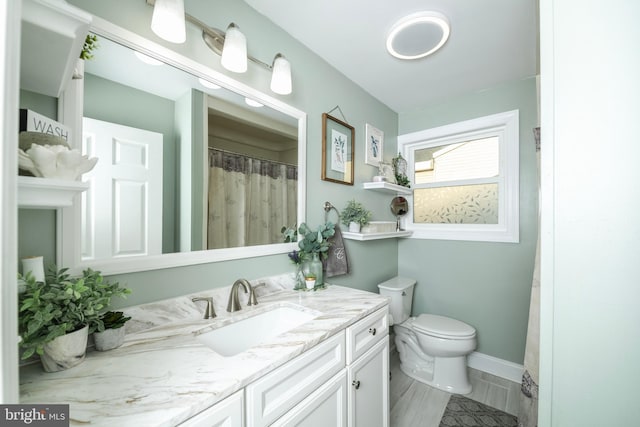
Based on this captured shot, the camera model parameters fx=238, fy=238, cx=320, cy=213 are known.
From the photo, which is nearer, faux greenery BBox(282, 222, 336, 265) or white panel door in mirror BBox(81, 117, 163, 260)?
white panel door in mirror BBox(81, 117, 163, 260)

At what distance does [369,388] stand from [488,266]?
156 centimetres

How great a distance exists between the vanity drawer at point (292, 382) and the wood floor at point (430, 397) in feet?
3.44

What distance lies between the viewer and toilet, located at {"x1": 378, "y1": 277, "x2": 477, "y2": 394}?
69.8 inches

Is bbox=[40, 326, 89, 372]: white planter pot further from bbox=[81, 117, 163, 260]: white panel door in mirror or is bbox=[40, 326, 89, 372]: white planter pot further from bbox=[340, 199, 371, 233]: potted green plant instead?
bbox=[340, 199, 371, 233]: potted green plant

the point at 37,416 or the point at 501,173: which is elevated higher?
the point at 501,173

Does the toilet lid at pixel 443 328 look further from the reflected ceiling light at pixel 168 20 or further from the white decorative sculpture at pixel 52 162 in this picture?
the reflected ceiling light at pixel 168 20

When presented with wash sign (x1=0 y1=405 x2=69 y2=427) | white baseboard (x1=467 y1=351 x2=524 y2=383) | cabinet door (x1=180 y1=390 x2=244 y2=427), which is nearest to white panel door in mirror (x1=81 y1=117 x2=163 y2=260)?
wash sign (x1=0 y1=405 x2=69 y2=427)

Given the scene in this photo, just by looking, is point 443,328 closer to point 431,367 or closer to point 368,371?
point 431,367

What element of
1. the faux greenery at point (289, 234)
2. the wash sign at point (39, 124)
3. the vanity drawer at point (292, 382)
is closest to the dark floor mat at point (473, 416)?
the vanity drawer at point (292, 382)

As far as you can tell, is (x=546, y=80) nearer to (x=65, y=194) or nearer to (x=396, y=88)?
(x=65, y=194)

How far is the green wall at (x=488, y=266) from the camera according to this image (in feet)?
6.23

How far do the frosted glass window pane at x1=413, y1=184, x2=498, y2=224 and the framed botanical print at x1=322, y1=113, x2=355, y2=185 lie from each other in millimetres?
1016

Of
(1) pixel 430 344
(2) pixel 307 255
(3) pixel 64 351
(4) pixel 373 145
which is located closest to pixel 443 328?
(1) pixel 430 344

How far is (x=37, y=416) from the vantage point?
1.52ft
